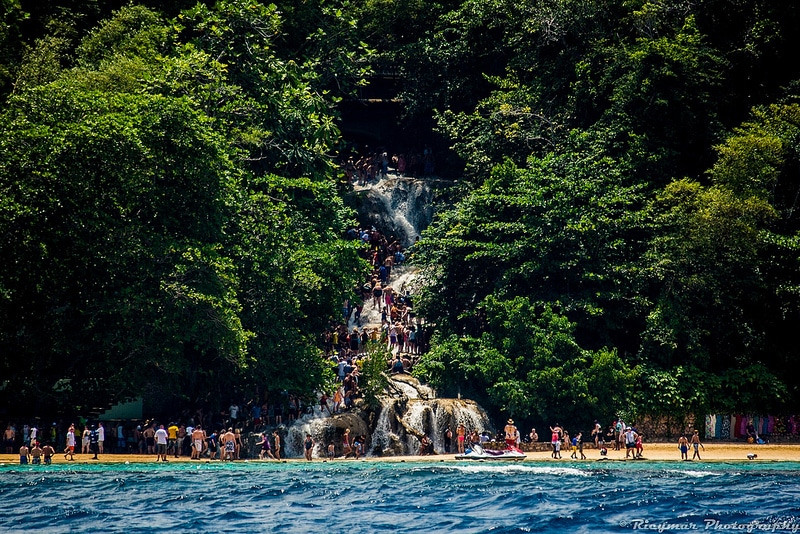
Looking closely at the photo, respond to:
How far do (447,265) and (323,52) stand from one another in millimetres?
12897

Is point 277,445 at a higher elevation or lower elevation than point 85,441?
lower

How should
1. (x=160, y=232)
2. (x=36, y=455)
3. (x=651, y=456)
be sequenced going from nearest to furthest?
1. (x=36, y=455)
2. (x=160, y=232)
3. (x=651, y=456)

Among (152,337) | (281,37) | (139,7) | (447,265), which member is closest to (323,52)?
(281,37)

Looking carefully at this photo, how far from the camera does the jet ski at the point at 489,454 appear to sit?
44.6 m

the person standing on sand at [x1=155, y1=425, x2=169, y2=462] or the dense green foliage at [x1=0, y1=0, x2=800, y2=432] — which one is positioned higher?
the dense green foliage at [x1=0, y1=0, x2=800, y2=432]

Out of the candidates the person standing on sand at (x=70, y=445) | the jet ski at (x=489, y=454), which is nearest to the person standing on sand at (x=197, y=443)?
the person standing on sand at (x=70, y=445)

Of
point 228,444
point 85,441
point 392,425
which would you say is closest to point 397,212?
point 392,425

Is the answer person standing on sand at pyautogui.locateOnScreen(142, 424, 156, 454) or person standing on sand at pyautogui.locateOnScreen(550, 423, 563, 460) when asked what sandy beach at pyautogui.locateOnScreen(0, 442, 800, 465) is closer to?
person standing on sand at pyautogui.locateOnScreen(550, 423, 563, 460)

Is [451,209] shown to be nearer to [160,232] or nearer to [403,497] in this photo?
[160,232]

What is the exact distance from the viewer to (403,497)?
3544 cm

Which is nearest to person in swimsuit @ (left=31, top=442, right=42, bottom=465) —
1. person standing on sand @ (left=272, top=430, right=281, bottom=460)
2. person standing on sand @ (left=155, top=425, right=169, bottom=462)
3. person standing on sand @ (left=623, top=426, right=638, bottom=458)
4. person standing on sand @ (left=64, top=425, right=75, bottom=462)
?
person standing on sand @ (left=64, top=425, right=75, bottom=462)

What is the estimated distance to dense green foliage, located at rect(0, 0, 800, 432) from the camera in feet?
138

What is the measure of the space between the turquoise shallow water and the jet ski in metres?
1.35

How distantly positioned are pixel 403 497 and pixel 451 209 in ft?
77.2
